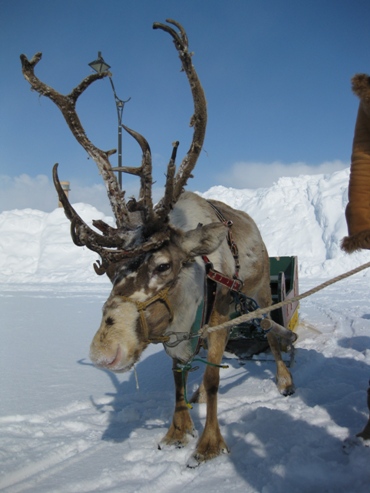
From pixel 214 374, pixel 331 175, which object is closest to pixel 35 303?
pixel 214 374

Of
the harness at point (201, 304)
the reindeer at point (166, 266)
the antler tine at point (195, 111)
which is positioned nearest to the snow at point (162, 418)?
the reindeer at point (166, 266)

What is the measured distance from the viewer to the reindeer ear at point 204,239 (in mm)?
2787

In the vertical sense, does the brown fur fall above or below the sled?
above

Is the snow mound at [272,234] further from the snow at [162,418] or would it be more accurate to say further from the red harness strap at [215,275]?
the red harness strap at [215,275]

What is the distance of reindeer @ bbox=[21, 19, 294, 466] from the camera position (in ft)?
8.57

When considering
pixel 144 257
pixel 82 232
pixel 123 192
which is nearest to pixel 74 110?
pixel 123 192

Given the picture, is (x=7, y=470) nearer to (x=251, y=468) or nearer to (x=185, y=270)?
(x=251, y=468)

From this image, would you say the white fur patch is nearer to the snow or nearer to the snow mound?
the snow

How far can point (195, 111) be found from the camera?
3.29 m

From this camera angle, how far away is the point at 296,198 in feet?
83.0

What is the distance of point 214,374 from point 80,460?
1223mm

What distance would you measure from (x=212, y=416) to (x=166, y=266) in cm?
133

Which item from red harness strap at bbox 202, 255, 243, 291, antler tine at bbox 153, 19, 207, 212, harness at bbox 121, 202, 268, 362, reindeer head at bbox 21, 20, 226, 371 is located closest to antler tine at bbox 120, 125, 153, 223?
reindeer head at bbox 21, 20, 226, 371

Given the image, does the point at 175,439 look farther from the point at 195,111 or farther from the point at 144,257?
the point at 195,111
